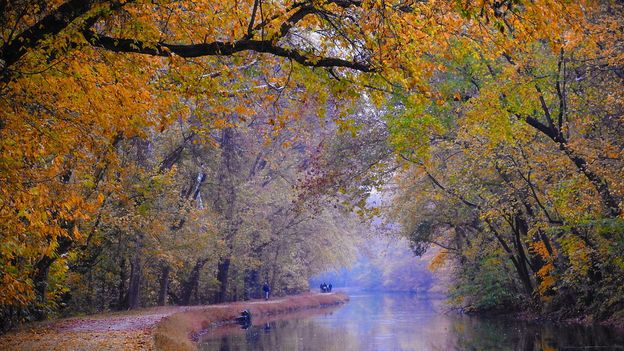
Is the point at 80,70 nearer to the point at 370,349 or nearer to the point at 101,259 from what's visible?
the point at 370,349

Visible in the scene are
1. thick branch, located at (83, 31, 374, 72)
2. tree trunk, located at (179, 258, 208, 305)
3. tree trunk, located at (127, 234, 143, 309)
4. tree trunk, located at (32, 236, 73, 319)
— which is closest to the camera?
thick branch, located at (83, 31, 374, 72)

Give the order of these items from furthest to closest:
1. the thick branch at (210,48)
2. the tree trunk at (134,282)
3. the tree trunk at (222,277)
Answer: the tree trunk at (222,277) → the tree trunk at (134,282) → the thick branch at (210,48)

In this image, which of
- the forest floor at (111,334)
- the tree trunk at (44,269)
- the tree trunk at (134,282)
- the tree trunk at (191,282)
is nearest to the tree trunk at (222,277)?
the tree trunk at (191,282)

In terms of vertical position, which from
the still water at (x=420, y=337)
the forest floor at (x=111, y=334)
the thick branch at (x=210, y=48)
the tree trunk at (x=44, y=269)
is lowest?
the still water at (x=420, y=337)

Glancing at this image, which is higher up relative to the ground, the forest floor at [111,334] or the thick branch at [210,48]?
the thick branch at [210,48]

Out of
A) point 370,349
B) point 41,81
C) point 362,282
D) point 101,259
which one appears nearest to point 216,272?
point 101,259

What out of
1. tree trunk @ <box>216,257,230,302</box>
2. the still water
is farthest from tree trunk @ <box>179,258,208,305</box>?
Answer: the still water

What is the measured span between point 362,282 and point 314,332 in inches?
4211

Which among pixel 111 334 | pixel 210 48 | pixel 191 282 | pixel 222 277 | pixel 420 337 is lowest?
pixel 420 337

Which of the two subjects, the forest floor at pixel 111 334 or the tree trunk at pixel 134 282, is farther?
the tree trunk at pixel 134 282

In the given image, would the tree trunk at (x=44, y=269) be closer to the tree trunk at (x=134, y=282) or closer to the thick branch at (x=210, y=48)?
the tree trunk at (x=134, y=282)

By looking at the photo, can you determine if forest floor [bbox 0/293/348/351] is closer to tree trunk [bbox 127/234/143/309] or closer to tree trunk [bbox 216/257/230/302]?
tree trunk [bbox 127/234/143/309]

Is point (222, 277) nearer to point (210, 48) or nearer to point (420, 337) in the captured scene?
point (420, 337)

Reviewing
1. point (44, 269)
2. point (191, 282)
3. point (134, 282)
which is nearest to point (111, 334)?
point (44, 269)
